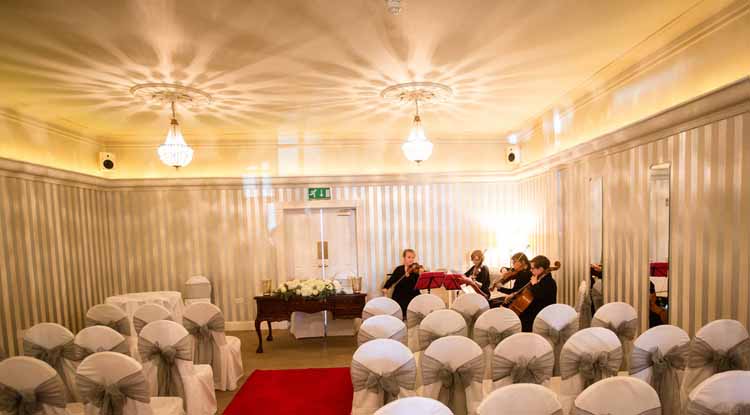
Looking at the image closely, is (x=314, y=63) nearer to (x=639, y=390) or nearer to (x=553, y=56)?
(x=553, y=56)

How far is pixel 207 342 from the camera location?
478 centimetres

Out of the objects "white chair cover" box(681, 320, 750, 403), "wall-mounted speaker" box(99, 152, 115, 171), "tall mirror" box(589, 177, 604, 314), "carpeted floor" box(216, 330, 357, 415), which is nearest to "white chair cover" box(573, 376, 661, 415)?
"white chair cover" box(681, 320, 750, 403)

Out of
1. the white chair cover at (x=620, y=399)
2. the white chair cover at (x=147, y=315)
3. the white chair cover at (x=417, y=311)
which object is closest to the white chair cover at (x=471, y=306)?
the white chair cover at (x=417, y=311)

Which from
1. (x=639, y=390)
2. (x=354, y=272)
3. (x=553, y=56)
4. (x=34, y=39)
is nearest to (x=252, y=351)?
(x=354, y=272)

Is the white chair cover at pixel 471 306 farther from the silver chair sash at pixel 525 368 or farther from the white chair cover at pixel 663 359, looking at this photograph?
the white chair cover at pixel 663 359

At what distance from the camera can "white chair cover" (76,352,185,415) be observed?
278 centimetres

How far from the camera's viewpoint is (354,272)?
26.7ft

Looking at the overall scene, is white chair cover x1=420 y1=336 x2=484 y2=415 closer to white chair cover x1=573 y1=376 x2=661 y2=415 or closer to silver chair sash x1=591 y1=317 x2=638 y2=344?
white chair cover x1=573 y1=376 x2=661 y2=415

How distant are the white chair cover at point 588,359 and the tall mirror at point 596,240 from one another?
2.37m

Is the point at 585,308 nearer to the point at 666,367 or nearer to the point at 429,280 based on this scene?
the point at 429,280

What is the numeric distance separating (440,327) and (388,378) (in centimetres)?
102

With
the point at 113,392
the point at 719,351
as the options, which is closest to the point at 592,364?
the point at 719,351

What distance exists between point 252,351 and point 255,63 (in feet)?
15.2

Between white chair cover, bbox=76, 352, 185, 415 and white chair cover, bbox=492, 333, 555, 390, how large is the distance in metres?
2.72
